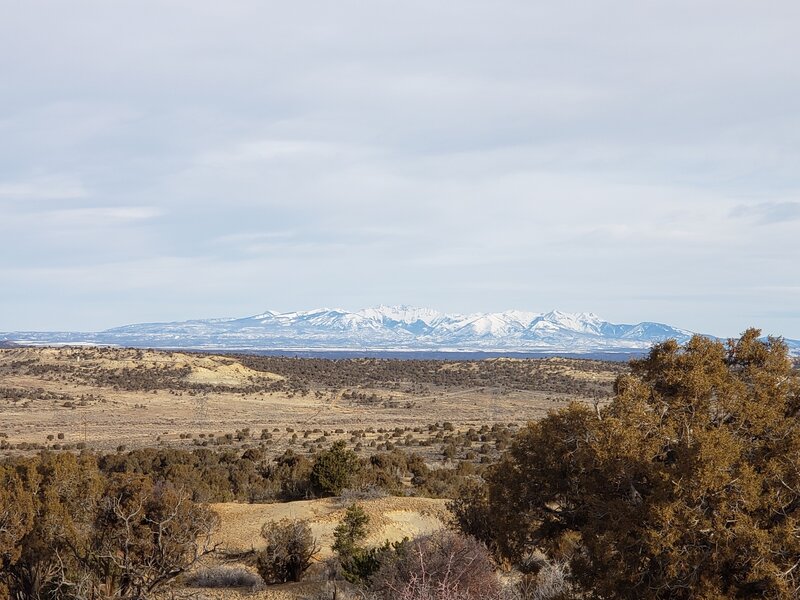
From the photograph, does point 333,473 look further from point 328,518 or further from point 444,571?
point 444,571

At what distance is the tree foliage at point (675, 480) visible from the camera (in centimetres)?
861

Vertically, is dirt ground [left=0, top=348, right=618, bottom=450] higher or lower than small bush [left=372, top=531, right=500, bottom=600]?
lower

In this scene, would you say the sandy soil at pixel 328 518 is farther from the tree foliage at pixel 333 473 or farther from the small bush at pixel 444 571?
the small bush at pixel 444 571

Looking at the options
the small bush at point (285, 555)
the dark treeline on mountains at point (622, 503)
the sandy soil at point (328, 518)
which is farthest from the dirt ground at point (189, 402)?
the dark treeline on mountains at point (622, 503)

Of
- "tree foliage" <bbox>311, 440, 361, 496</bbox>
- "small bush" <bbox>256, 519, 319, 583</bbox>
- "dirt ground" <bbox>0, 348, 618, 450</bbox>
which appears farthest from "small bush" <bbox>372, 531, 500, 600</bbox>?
"dirt ground" <bbox>0, 348, 618, 450</bbox>

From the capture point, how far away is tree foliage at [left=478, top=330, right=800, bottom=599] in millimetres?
8609

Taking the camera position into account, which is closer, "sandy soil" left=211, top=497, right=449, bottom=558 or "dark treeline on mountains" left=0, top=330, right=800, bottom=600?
"dark treeline on mountains" left=0, top=330, right=800, bottom=600

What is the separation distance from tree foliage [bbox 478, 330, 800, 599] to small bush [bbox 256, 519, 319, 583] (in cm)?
552

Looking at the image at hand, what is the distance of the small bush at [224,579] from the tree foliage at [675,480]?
599cm

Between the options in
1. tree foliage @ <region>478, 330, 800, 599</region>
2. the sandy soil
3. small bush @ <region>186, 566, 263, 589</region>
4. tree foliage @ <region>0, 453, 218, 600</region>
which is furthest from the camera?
the sandy soil

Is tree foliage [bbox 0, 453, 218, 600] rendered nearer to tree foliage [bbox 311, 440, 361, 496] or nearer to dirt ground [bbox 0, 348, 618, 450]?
tree foliage [bbox 311, 440, 361, 496]

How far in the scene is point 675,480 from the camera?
347 inches

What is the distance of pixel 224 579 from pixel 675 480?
10.1m

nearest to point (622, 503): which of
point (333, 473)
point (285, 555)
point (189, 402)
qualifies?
point (285, 555)
